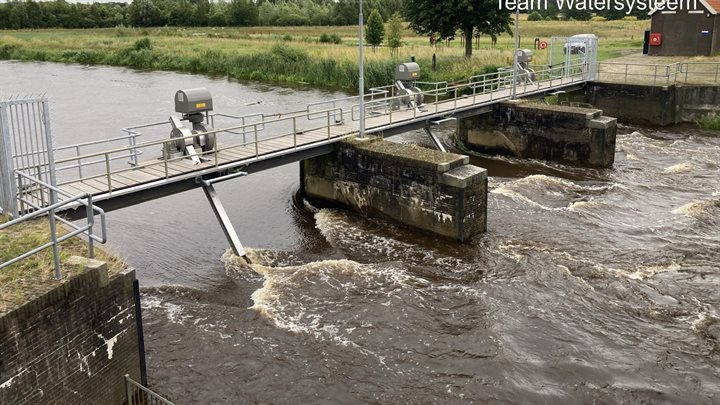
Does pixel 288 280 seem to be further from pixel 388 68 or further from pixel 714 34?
pixel 714 34

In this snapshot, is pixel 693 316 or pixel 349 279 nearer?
pixel 693 316

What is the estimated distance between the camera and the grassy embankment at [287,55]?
3769 cm

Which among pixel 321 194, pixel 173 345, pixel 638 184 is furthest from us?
pixel 638 184

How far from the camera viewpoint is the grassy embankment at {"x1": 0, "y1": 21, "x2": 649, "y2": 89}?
37.7 metres

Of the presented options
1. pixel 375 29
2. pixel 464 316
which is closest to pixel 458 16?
pixel 375 29

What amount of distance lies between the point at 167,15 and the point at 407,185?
87.1 metres

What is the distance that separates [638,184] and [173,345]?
48.3 feet

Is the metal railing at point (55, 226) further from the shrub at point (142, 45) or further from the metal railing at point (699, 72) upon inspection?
the shrub at point (142, 45)

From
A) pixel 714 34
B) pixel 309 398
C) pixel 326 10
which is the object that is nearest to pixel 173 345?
pixel 309 398

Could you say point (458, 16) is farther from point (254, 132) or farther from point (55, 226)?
point (55, 226)

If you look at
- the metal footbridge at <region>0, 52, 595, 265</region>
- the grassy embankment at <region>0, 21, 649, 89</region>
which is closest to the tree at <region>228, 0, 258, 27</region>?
the grassy embankment at <region>0, 21, 649, 89</region>

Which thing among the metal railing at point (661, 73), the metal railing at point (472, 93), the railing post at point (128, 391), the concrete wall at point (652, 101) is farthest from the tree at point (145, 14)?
the railing post at point (128, 391)

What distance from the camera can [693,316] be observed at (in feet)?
38.1

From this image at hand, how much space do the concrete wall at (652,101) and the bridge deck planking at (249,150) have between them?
27.4ft
